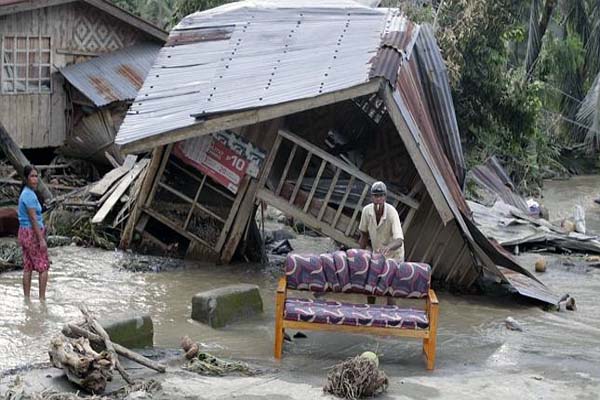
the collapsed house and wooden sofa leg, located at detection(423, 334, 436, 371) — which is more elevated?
the collapsed house

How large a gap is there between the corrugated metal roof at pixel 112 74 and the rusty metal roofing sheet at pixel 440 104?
747cm

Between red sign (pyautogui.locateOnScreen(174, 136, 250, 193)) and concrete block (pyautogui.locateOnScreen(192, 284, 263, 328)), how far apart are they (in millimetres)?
2894

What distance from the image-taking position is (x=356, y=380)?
298 inches

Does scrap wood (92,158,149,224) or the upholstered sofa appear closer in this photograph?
the upholstered sofa

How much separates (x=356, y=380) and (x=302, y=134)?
682 centimetres

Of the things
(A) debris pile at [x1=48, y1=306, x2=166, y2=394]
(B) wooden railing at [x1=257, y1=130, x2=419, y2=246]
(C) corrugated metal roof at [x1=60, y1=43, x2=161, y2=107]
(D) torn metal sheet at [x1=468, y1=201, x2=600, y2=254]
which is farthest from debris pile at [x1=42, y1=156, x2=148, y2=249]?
(A) debris pile at [x1=48, y1=306, x2=166, y2=394]

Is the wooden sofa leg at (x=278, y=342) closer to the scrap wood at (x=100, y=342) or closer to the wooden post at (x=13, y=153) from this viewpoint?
the scrap wood at (x=100, y=342)

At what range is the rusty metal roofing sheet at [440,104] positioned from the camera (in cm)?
1419

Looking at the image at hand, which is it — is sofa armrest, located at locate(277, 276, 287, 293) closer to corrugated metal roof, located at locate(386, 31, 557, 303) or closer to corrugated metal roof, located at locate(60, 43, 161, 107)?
corrugated metal roof, located at locate(386, 31, 557, 303)

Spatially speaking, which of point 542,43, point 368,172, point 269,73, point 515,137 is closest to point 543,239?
point 515,137

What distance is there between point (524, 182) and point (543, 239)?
7.79 m

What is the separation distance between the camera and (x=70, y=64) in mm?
20453

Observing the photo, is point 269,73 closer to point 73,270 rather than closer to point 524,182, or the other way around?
point 73,270

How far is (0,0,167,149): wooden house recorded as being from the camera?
762 inches
